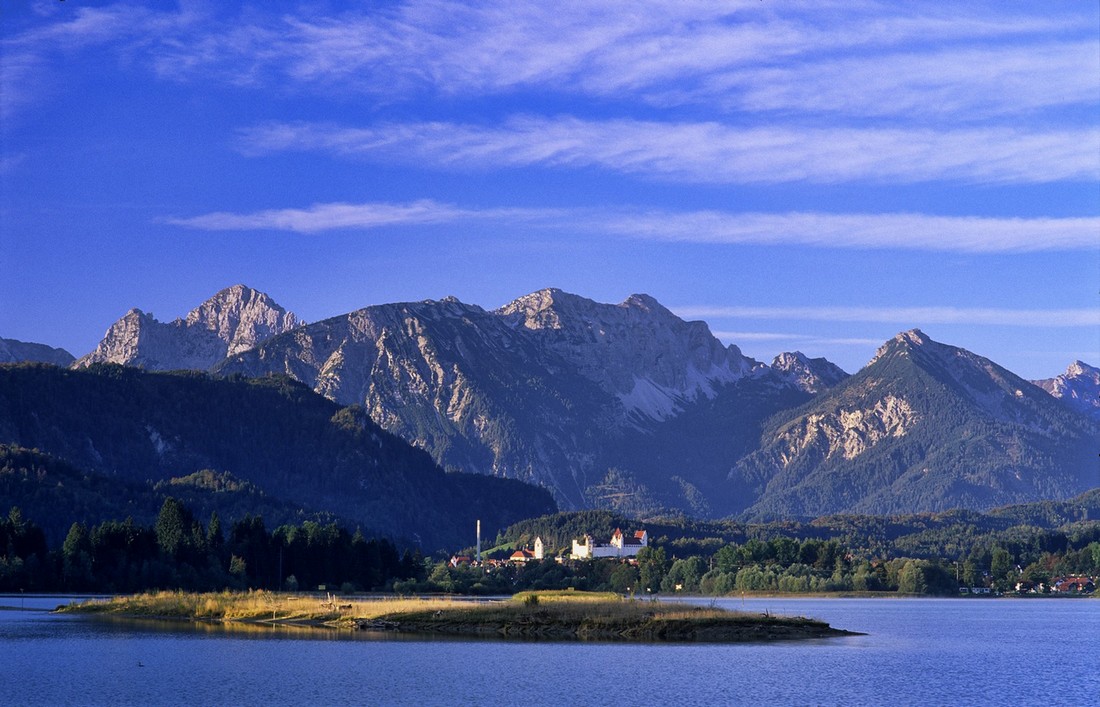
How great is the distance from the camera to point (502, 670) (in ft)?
347

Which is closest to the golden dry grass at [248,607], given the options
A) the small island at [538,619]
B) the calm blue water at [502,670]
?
→ the small island at [538,619]

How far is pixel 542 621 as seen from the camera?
140000mm

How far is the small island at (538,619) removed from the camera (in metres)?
137

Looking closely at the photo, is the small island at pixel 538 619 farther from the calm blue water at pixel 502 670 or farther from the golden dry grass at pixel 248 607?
Result: the calm blue water at pixel 502 670

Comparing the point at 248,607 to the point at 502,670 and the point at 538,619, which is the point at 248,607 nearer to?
the point at 538,619

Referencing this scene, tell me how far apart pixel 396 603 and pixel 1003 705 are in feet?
261

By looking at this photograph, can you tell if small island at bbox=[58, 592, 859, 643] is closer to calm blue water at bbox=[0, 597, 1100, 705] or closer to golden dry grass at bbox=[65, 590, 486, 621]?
golden dry grass at bbox=[65, 590, 486, 621]

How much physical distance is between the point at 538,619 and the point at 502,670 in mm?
34606

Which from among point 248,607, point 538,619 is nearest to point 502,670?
point 538,619

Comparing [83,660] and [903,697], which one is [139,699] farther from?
[903,697]

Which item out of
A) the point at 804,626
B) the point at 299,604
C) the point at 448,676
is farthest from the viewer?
the point at 299,604

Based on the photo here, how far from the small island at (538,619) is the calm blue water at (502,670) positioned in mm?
5374

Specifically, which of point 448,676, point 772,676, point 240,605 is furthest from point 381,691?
point 240,605

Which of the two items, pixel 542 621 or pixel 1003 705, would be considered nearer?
pixel 1003 705
